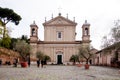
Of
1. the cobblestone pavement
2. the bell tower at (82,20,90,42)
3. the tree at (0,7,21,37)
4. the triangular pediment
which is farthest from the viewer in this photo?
the triangular pediment

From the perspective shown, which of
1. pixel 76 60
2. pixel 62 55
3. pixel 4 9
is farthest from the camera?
pixel 62 55

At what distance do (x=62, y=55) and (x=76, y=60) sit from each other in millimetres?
5191

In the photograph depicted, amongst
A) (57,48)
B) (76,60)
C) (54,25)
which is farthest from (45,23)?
(76,60)

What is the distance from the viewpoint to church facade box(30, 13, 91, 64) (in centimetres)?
6156

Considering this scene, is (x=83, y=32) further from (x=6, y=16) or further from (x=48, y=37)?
(x=6, y=16)

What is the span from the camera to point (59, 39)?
63.2 m

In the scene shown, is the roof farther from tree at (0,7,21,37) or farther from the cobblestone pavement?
the cobblestone pavement

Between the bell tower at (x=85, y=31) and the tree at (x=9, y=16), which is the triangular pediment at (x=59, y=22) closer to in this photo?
the bell tower at (x=85, y=31)

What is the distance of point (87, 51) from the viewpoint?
53469 millimetres

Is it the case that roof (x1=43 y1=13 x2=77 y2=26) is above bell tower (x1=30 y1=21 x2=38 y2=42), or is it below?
above

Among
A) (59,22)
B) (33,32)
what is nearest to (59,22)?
(59,22)

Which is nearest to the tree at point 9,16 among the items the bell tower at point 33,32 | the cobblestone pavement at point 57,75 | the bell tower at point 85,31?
the bell tower at point 33,32

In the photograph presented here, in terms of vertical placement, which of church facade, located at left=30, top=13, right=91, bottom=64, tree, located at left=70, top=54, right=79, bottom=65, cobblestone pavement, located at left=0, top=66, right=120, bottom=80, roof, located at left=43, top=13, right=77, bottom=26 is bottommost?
cobblestone pavement, located at left=0, top=66, right=120, bottom=80

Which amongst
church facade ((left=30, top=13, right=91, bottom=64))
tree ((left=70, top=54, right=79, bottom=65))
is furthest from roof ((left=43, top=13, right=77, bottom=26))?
tree ((left=70, top=54, right=79, bottom=65))
